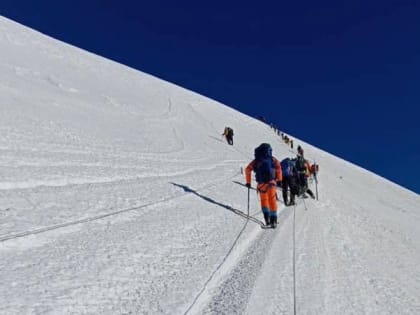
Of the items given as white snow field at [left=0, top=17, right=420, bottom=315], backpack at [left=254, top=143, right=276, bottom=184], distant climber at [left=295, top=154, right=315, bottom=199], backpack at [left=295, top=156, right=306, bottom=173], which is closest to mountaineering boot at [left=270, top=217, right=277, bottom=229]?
white snow field at [left=0, top=17, right=420, bottom=315]

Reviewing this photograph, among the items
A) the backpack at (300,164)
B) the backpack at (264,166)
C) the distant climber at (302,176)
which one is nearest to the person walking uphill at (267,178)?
the backpack at (264,166)

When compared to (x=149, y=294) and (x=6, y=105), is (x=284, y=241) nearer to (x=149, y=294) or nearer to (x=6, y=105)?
(x=149, y=294)

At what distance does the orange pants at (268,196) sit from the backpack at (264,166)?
0.14m

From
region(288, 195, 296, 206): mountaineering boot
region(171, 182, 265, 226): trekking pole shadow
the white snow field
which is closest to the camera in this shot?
the white snow field

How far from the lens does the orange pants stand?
8.85 meters

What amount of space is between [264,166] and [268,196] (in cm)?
66

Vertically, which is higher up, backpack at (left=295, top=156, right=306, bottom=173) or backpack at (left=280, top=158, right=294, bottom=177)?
backpack at (left=295, top=156, right=306, bottom=173)

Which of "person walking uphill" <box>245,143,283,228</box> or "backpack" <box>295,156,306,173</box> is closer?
"person walking uphill" <box>245,143,283,228</box>

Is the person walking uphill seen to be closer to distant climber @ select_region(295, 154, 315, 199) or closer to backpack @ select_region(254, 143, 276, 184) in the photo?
backpack @ select_region(254, 143, 276, 184)

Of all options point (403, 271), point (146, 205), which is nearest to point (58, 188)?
Answer: point (146, 205)

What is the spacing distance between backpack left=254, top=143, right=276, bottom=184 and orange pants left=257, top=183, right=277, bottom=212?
0.14m

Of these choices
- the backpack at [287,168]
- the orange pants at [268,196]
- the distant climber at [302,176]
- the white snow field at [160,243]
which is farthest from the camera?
the distant climber at [302,176]

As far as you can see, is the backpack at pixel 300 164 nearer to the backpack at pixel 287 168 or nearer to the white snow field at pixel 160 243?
the backpack at pixel 287 168

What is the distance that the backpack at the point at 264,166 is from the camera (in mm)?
9302
